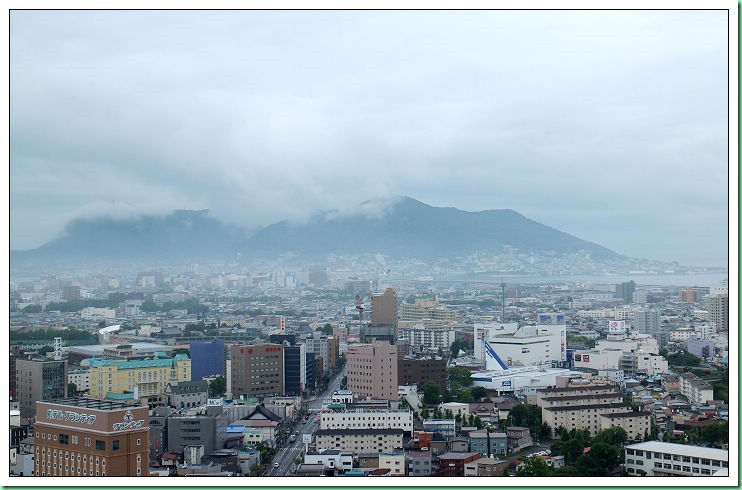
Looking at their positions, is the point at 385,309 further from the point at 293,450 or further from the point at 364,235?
the point at 364,235

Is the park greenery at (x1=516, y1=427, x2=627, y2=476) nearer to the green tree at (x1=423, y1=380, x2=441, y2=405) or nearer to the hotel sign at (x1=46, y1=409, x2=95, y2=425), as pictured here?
the hotel sign at (x1=46, y1=409, x2=95, y2=425)

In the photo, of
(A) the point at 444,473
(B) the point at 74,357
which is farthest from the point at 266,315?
(A) the point at 444,473

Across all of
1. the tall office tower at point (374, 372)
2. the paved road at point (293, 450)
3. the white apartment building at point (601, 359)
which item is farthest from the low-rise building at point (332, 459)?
the white apartment building at point (601, 359)

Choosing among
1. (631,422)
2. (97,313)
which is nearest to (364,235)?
(97,313)

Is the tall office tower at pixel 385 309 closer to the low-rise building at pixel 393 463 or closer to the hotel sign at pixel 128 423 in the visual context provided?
the low-rise building at pixel 393 463

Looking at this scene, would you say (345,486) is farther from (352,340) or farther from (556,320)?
(556,320)

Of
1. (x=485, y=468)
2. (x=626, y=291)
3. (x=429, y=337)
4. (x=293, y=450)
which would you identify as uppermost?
(x=626, y=291)
